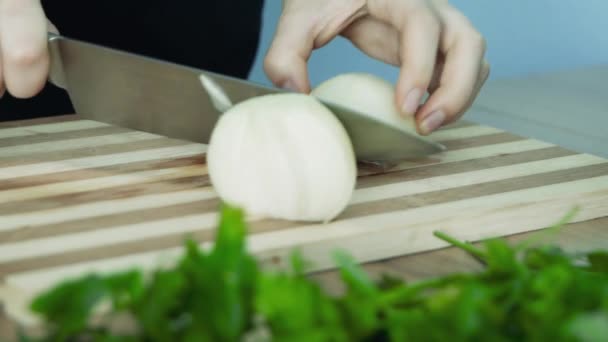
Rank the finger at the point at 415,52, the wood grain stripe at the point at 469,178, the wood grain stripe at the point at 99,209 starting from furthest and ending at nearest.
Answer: the finger at the point at 415,52, the wood grain stripe at the point at 469,178, the wood grain stripe at the point at 99,209

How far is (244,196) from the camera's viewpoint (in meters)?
0.83

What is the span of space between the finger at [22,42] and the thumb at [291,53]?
33 centimetres

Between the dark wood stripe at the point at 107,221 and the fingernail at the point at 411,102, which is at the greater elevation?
the fingernail at the point at 411,102

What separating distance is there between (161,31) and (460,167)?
2.43ft

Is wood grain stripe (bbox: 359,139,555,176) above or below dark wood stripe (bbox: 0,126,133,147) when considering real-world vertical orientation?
above

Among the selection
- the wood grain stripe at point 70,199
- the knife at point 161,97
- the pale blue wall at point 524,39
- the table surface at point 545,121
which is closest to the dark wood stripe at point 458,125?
the table surface at point 545,121

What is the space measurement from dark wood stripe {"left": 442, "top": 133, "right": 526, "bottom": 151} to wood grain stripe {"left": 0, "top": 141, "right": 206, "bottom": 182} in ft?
1.11

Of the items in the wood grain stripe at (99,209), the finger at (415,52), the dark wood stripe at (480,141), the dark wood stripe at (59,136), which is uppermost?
the finger at (415,52)

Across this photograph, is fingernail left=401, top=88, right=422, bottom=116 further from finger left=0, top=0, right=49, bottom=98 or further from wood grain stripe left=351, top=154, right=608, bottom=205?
finger left=0, top=0, right=49, bottom=98

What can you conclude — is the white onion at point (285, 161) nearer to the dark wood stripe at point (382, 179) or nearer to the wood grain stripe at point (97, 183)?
the dark wood stripe at point (382, 179)

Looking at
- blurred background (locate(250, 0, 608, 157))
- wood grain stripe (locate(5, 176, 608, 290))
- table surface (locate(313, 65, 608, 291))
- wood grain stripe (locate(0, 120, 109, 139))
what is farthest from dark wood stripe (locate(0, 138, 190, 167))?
blurred background (locate(250, 0, 608, 157))

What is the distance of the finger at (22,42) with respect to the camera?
96 cm

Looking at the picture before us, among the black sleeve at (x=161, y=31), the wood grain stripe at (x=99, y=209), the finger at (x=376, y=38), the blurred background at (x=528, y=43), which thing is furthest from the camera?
the blurred background at (x=528, y=43)

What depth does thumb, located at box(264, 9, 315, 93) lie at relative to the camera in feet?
3.91
